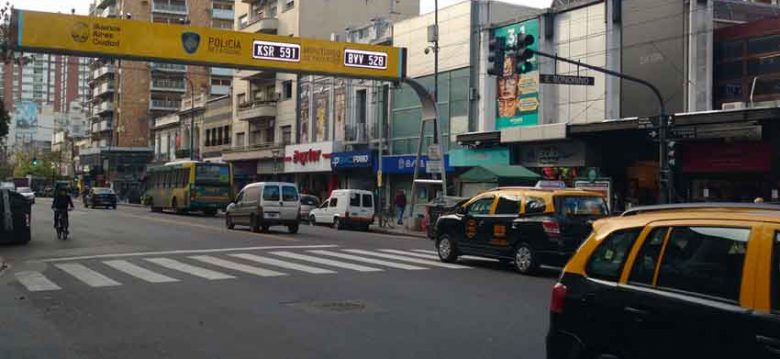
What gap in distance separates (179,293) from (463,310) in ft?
14.9

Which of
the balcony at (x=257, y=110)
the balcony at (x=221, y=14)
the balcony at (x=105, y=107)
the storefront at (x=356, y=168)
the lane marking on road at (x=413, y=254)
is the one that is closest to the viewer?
the lane marking on road at (x=413, y=254)

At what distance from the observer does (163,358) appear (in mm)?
7613

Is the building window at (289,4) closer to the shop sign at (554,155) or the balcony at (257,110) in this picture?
the balcony at (257,110)

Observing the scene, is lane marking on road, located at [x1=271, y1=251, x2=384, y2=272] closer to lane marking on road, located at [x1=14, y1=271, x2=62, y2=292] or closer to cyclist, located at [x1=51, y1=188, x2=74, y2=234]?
lane marking on road, located at [x1=14, y1=271, x2=62, y2=292]

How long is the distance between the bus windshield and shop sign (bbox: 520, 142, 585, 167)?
1932 cm

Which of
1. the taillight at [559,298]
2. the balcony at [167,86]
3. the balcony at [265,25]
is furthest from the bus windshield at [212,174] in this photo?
the balcony at [167,86]

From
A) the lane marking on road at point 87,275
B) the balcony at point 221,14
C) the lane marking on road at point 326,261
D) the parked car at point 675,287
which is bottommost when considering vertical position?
the lane marking on road at point 87,275

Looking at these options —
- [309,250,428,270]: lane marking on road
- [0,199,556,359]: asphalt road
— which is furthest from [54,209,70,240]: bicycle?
[309,250,428,270]: lane marking on road

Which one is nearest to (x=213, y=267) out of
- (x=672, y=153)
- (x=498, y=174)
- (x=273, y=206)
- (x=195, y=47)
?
(x=273, y=206)

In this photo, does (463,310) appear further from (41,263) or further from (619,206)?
(619,206)

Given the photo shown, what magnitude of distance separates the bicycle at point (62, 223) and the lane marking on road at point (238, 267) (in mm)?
7950

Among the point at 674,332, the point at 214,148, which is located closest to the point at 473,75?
the point at 674,332

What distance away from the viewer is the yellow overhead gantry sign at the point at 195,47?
2731 centimetres

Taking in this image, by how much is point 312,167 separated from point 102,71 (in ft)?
221
